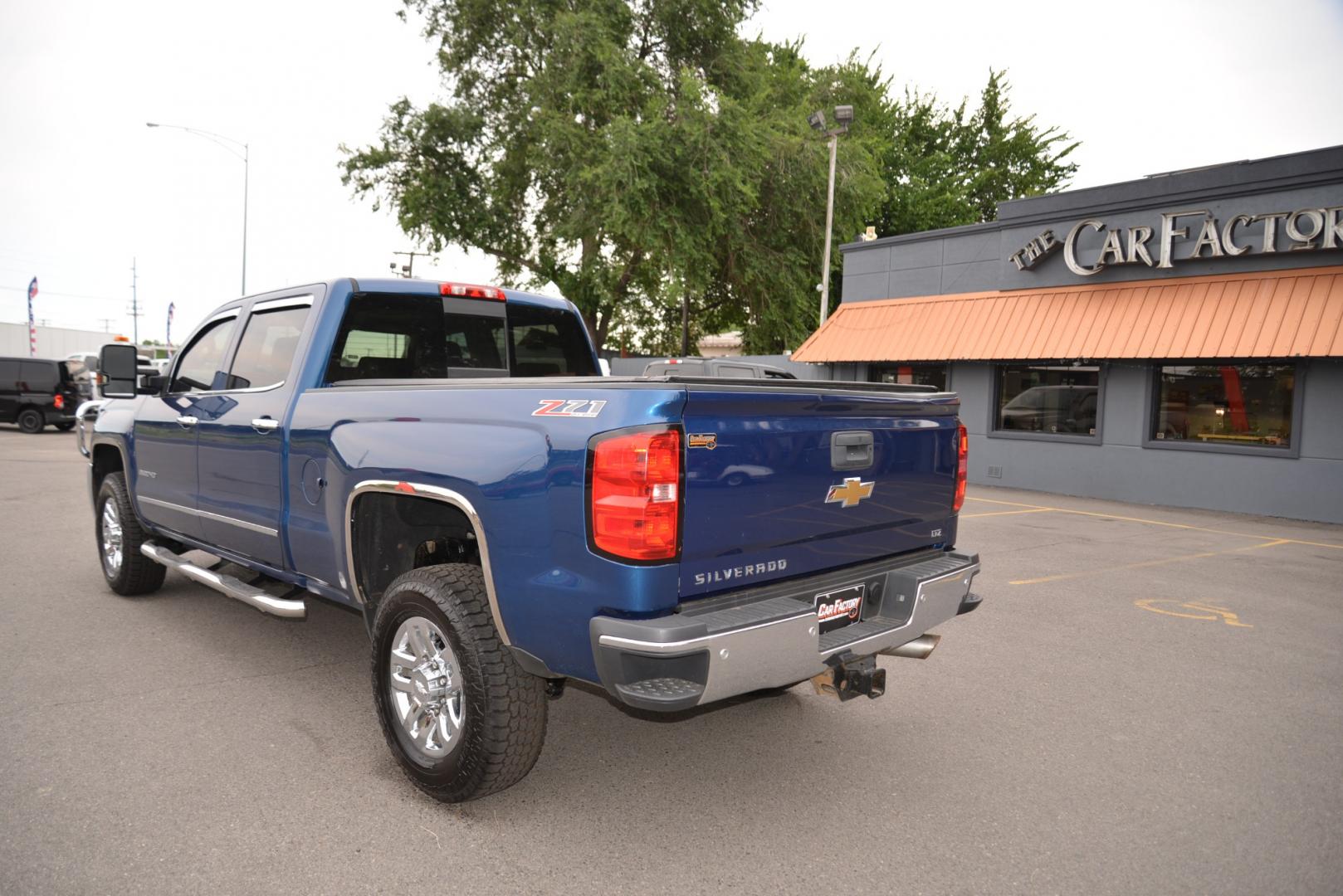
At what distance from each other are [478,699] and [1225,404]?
14060mm

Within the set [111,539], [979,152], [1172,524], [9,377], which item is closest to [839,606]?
[111,539]

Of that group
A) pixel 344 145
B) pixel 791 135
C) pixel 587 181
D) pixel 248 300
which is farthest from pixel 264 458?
pixel 344 145

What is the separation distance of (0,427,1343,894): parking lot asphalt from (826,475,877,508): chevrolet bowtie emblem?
3.21 ft

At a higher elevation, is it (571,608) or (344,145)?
(344,145)

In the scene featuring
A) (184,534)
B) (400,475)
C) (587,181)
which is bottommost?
(184,534)

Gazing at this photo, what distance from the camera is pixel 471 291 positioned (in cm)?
484

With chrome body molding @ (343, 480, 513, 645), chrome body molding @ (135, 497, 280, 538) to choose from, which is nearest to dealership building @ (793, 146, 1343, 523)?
chrome body molding @ (343, 480, 513, 645)

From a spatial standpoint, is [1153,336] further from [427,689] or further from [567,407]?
[427,689]

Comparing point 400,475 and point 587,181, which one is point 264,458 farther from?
point 587,181

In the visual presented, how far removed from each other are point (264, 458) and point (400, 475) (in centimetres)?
138

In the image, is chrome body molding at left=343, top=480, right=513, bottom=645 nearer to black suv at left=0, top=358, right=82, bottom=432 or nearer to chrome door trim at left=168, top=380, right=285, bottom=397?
chrome door trim at left=168, top=380, right=285, bottom=397

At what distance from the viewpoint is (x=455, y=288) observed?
4.76 meters

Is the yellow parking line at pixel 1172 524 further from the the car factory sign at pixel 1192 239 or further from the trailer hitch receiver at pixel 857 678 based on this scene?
the trailer hitch receiver at pixel 857 678

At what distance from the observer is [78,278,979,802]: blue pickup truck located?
2738 millimetres
